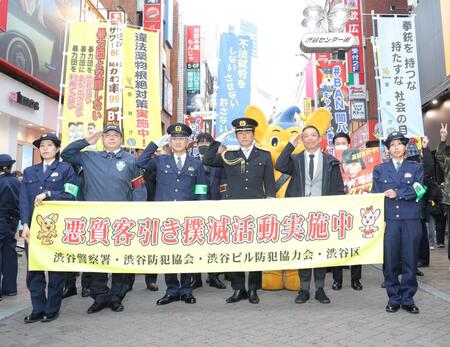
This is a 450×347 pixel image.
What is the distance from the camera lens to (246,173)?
17.6ft

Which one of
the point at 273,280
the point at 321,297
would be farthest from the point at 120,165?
the point at 321,297

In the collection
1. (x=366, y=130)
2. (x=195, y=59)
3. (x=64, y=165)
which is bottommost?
(x=64, y=165)

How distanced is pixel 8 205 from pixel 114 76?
170 inches

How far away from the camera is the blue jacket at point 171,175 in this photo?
5426 mm

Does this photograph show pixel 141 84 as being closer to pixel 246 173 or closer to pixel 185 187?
pixel 185 187

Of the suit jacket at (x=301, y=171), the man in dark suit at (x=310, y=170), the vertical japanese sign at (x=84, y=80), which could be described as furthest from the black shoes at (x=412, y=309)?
the vertical japanese sign at (x=84, y=80)

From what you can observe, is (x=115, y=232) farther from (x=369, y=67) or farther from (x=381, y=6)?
(x=381, y=6)

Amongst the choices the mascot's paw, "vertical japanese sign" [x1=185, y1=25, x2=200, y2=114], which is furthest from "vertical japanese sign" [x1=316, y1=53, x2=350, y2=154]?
"vertical japanese sign" [x1=185, y1=25, x2=200, y2=114]

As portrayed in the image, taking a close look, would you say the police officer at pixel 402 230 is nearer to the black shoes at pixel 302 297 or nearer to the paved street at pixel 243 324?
the paved street at pixel 243 324

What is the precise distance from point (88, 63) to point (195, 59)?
33.4 meters

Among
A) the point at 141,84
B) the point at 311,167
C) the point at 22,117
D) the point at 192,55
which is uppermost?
the point at 192,55

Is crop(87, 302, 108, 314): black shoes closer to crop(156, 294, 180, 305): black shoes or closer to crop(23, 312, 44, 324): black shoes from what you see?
crop(23, 312, 44, 324): black shoes

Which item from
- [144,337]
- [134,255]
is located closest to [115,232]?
[134,255]

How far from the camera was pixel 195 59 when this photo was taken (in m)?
41.2
